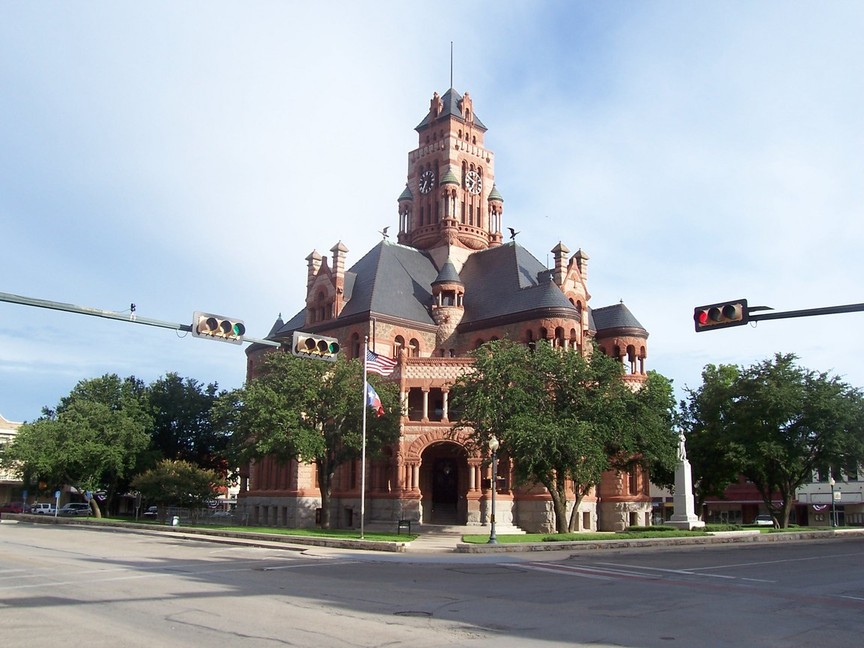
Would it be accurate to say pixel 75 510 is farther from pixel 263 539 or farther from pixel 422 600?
pixel 422 600

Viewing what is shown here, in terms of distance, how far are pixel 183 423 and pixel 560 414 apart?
46.1 m

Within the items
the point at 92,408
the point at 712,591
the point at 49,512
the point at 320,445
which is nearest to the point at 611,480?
the point at 320,445

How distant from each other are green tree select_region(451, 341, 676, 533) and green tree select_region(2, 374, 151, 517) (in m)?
34.7

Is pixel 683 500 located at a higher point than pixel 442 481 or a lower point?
lower

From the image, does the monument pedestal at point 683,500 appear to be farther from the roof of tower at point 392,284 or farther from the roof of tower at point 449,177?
the roof of tower at point 449,177

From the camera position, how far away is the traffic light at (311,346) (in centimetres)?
2002

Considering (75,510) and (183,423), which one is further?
(75,510)

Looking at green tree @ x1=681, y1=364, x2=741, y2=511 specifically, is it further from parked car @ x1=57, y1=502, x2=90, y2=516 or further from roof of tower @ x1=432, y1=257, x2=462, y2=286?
parked car @ x1=57, y1=502, x2=90, y2=516

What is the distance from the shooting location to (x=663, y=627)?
47.0 ft

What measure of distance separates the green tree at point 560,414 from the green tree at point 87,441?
114ft

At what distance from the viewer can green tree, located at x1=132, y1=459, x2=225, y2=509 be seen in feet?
193

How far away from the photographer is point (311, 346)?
2022cm

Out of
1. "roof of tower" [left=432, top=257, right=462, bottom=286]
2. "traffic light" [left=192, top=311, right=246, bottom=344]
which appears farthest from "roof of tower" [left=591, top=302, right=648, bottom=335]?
"traffic light" [left=192, top=311, right=246, bottom=344]

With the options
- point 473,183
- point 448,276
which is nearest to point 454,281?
point 448,276
